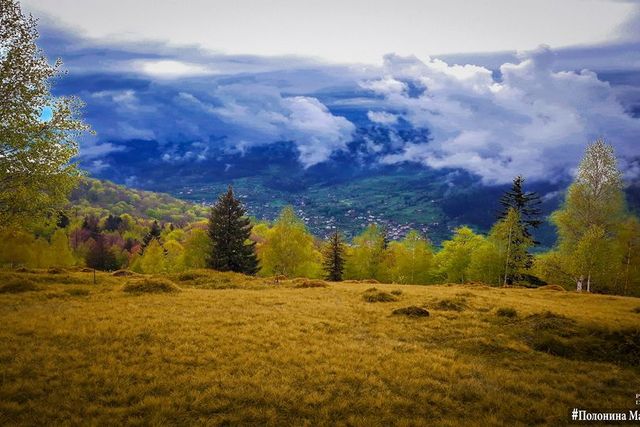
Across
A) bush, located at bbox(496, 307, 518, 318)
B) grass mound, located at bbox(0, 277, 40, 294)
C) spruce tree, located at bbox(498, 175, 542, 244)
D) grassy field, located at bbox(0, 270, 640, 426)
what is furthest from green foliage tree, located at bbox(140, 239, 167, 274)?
bush, located at bbox(496, 307, 518, 318)

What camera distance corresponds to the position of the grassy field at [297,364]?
1257 cm

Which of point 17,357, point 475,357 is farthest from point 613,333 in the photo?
point 17,357

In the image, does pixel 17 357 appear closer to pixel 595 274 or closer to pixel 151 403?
pixel 151 403

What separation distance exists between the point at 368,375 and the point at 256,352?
17.7 ft

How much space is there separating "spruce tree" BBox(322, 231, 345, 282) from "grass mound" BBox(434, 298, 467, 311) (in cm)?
5324

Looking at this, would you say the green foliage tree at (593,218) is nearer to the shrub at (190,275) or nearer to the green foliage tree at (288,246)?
the green foliage tree at (288,246)

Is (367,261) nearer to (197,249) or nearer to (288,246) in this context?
(288,246)

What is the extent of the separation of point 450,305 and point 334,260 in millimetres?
55639

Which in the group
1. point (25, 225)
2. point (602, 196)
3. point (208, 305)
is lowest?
point (208, 305)

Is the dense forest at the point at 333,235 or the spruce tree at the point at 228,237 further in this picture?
the spruce tree at the point at 228,237

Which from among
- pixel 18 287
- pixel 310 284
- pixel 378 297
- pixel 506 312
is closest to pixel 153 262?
pixel 310 284

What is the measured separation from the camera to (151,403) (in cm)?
1248

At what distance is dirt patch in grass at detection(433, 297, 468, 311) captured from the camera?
3112cm

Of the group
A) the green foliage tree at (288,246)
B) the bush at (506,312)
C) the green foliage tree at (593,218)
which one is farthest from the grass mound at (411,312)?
the green foliage tree at (288,246)
